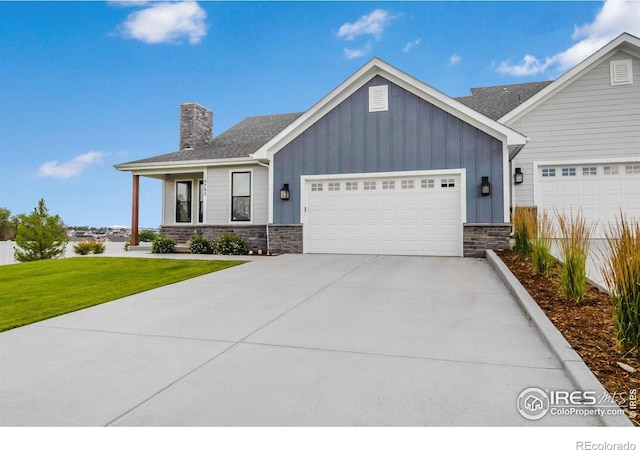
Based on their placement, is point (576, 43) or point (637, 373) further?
point (576, 43)

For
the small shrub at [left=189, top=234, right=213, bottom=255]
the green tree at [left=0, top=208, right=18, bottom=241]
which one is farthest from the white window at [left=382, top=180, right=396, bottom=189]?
the green tree at [left=0, top=208, right=18, bottom=241]

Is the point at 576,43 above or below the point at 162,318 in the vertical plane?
above

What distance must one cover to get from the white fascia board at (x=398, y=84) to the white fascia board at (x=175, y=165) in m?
1.50

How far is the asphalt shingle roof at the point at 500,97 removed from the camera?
13.7 meters

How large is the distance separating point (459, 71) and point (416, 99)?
9880 mm

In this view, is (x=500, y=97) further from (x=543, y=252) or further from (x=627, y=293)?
(x=627, y=293)

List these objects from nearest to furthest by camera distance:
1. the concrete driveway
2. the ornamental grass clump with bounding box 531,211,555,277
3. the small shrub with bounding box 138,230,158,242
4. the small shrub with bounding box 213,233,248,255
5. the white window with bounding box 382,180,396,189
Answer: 1. the concrete driveway
2. the ornamental grass clump with bounding box 531,211,555,277
3. the white window with bounding box 382,180,396,189
4. the small shrub with bounding box 213,233,248,255
5. the small shrub with bounding box 138,230,158,242

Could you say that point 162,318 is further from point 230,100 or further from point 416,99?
point 230,100

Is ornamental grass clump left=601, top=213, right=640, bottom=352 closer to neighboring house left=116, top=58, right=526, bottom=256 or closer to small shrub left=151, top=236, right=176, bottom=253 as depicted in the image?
neighboring house left=116, top=58, right=526, bottom=256

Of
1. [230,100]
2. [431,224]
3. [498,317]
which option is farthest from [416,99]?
[230,100]

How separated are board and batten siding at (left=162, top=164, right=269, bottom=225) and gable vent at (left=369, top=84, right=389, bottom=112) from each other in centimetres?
Result: 430

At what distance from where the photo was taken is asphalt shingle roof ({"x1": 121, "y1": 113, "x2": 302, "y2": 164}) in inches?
543

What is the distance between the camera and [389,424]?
7.51ft

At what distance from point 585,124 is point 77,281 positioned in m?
14.4
